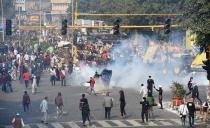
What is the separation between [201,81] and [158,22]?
39.9m

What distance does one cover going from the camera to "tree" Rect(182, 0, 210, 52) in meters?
33.1

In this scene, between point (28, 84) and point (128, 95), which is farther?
point (28, 84)

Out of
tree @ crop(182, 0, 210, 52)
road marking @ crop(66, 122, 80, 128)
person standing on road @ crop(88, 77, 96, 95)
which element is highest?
tree @ crop(182, 0, 210, 52)

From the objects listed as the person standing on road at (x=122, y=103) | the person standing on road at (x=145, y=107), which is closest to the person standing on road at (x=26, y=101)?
the person standing on road at (x=122, y=103)

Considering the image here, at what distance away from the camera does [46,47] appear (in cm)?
7912

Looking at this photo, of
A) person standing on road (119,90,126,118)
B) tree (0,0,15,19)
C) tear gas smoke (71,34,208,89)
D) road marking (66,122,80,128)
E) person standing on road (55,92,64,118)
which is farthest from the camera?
tree (0,0,15,19)

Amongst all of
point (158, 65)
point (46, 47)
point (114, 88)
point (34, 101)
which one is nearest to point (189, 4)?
point (34, 101)

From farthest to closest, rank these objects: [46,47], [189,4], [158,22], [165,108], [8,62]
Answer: [158,22], [46,47], [8,62], [165,108], [189,4]

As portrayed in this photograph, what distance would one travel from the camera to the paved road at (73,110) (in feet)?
116

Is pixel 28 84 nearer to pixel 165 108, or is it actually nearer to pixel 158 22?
pixel 165 108

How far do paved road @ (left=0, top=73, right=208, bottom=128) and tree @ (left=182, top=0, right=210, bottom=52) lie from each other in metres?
4.49

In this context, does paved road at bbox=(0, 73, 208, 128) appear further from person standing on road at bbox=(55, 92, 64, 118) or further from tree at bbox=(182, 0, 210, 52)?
tree at bbox=(182, 0, 210, 52)

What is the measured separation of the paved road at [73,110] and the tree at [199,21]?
449 centimetres

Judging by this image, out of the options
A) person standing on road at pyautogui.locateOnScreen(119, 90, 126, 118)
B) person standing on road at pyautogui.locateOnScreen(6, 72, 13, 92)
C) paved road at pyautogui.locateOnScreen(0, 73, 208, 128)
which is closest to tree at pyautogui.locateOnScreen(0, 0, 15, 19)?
paved road at pyautogui.locateOnScreen(0, 73, 208, 128)
